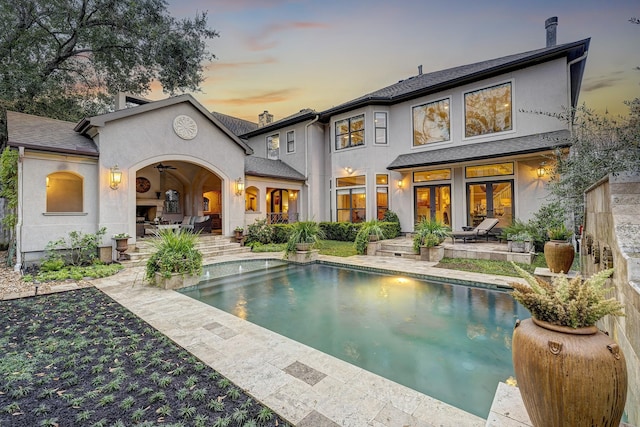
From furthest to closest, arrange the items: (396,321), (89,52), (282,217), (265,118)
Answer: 1. (265,118)
2. (282,217)
3. (89,52)
4. (396,321)

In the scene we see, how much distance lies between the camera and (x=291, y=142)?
675 inches

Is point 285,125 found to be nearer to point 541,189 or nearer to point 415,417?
point 541,189

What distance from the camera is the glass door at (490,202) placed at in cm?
1146

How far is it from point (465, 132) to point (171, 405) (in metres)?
13.4

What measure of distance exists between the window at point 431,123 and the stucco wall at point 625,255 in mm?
9596

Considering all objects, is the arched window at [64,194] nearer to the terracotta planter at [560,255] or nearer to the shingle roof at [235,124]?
the shingle roof at [235,124]

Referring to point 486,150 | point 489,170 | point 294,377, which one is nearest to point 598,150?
point 486,150

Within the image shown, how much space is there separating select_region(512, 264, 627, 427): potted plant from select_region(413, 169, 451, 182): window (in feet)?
38.4

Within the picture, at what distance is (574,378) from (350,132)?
14.2 metres

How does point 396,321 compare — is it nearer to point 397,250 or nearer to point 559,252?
point 559,252

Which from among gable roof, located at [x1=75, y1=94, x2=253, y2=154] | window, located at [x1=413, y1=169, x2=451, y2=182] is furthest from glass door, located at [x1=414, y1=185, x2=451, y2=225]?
gable roof, located at [x1=75, y1=94, x2=253, y2=154]

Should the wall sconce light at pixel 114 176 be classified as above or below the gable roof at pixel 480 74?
below

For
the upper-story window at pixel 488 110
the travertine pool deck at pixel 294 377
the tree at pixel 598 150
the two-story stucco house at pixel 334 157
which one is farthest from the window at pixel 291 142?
the travertine pool deck at pixel 294 377

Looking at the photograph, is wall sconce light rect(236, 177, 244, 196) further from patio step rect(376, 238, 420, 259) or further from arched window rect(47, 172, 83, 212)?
patio step rect(376, 238, 420, 259)
